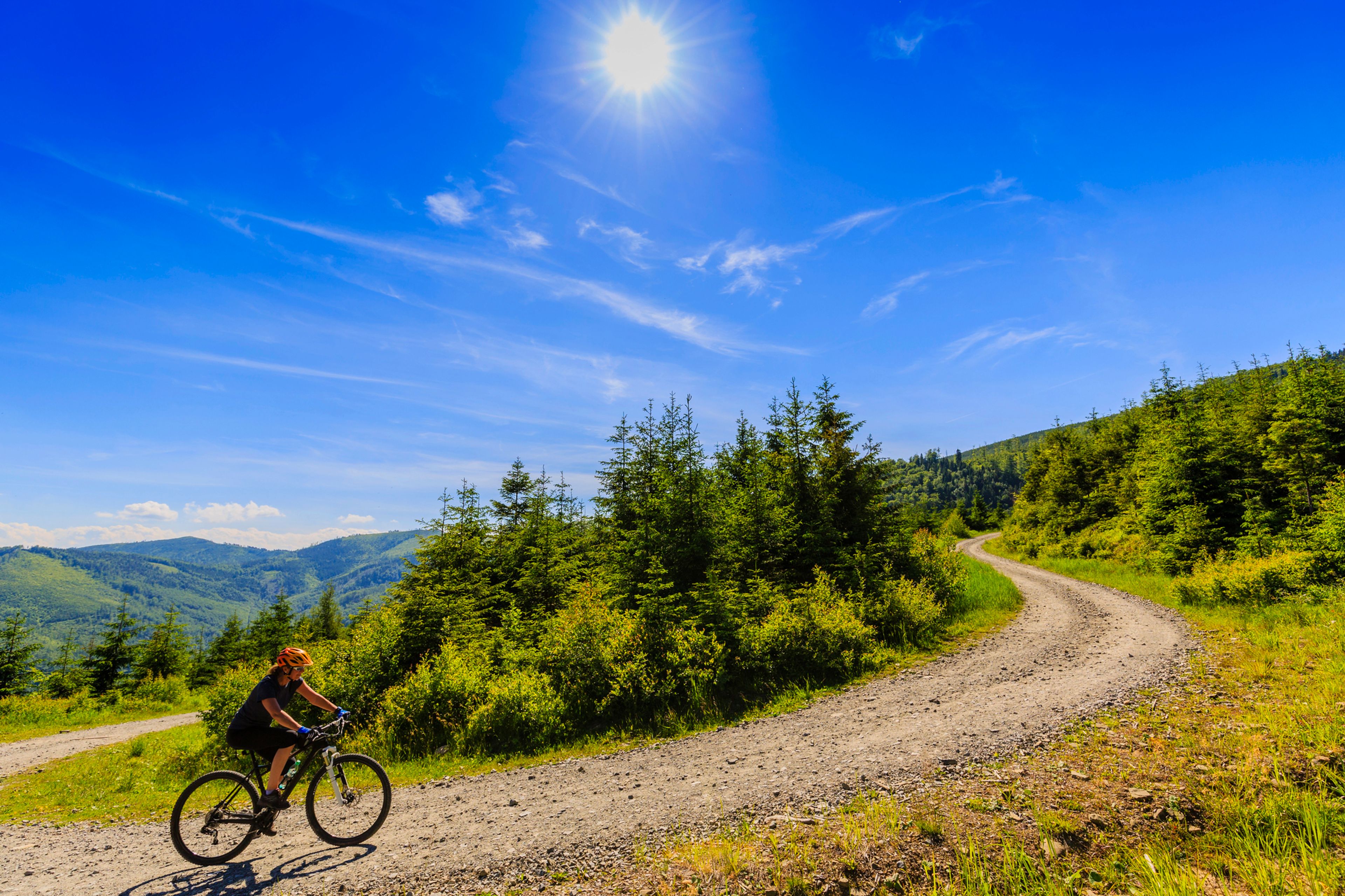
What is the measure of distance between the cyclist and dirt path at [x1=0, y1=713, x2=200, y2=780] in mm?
16545

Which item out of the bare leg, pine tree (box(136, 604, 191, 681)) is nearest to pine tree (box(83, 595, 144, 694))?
pine tree (box(136, 604, 191, 681))

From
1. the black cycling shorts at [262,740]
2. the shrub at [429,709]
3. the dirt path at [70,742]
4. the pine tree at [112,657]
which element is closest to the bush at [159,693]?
the pine tree at [112,657]

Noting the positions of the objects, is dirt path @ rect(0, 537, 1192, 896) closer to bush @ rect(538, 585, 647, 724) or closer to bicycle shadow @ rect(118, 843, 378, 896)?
bicycle shadow @ rect(118, 843, 378, 896)

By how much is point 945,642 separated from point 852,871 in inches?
488

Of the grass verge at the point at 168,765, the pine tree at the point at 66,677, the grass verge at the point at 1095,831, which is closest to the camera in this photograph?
the grass verge at the point at 1095,831

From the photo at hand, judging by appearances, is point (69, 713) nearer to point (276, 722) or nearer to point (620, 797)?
point (276, 722)

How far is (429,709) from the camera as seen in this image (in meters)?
12.4

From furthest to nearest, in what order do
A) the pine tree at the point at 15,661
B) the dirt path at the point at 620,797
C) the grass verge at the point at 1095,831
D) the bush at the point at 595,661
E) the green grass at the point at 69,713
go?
the pine tree at the point at 15,661 < the green grass at the point at 69,713 < the bush at the point at 595,661 < the dirt path at the point at 620,797 < the grass verge at the point at 1095,831

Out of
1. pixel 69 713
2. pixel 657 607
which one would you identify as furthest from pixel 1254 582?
pixel 69 713

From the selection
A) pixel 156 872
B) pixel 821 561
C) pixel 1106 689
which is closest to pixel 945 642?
pixel 821 561

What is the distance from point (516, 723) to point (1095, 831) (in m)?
10.3

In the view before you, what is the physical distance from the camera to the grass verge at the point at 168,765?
33.4 ft

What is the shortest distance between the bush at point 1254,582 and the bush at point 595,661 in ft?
65.6

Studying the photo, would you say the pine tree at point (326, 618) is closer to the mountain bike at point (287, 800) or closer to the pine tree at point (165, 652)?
the pine tree at point (165, 652)
